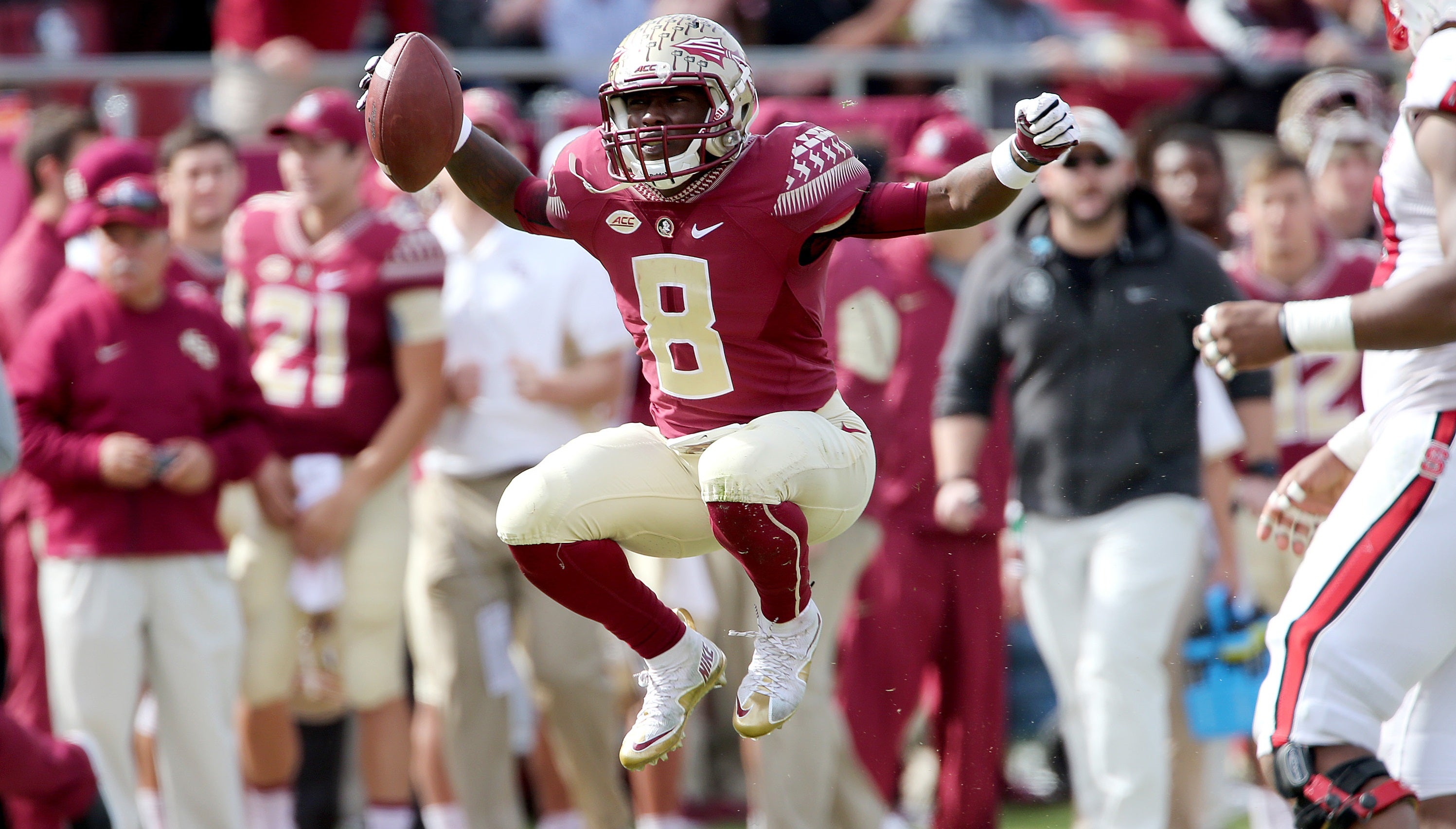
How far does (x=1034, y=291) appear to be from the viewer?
A: 4.82m

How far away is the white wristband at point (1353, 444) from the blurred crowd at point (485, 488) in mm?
971

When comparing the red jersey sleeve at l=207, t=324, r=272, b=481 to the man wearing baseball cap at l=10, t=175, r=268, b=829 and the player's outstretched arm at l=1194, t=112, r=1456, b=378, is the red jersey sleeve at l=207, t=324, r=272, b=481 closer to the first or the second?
the man wearing baseball cap at l=10, t=175, r=268, b=829

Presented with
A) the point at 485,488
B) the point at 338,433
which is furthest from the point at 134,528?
the point at 485,488

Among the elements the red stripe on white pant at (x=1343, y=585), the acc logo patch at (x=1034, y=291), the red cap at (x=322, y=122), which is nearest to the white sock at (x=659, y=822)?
the acc logo patch at (x=1034, y=291)

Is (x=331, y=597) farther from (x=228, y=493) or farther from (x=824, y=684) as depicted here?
(x=824, y=684)

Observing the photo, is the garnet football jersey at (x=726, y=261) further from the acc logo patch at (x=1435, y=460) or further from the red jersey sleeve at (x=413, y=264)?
the red jersey sleeve at (x=413, y=264)

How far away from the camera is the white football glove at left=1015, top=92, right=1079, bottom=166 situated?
2859mm

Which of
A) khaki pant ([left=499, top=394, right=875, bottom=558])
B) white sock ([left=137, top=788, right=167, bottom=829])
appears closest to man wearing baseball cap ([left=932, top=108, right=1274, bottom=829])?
khaki pant ([left=499, top=394, right=875, bottom=558])

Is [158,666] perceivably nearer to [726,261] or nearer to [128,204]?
[128,204]

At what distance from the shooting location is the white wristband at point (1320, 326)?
127 inches

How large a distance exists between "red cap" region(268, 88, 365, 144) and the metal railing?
1.15 metres

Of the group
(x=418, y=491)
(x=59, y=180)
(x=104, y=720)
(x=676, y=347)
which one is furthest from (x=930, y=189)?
(x=59, y=180)

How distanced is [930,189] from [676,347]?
53cm

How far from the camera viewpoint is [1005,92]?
651 centimetres
